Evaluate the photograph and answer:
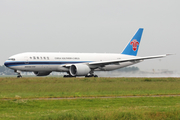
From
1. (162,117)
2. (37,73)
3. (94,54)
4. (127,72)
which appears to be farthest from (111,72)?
(162,117)

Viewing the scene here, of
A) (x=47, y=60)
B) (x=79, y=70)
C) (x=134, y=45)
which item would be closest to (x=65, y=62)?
(x=79, y=70)

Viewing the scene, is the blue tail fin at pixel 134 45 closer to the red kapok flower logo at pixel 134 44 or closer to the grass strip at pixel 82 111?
the red kapok flower logo at pixel 134 44

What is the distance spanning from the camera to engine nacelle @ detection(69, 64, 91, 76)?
163 feet

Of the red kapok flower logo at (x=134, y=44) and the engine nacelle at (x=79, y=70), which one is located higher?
the red kapok flower logo at (x=134, y=44)

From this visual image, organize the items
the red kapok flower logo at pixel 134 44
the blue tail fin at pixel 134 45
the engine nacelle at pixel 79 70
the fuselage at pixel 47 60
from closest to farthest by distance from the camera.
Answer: the fuselage at pixel 47 60, the engine nacelle at pixel 79 70, the blue tail fin at pixel 134 45, the red kapok flower logo at pixel 134 44

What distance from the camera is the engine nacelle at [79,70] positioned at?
163 feet

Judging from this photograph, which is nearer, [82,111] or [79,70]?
[82,111]

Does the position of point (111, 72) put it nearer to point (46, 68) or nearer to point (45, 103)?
point (46, 68)

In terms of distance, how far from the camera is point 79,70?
164 ft

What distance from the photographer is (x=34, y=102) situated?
19.6 metres

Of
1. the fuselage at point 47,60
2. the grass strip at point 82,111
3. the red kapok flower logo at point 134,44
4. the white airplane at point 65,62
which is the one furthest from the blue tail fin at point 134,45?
the grass strip at point 82,111

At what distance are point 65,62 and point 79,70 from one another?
9.04ft

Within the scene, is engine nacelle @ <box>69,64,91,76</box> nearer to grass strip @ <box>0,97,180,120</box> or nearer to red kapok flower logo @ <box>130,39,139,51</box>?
red kapok flower logo @ <box>130,39,139,51</box>

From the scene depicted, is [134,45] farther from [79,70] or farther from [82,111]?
[82,111]
